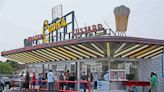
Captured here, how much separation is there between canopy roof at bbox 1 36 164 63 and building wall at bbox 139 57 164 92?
1.77 ft

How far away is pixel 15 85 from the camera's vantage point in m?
34.8

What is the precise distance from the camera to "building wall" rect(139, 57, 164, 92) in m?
27.6

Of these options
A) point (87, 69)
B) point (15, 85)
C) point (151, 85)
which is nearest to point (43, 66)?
point (15, 85)

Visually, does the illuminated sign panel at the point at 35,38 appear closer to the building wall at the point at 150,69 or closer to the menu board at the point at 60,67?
the menu board at the point at 60,67

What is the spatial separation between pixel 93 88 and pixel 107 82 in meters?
0.97

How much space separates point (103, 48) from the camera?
81.5ft

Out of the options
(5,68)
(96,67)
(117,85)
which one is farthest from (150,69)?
(5,68)

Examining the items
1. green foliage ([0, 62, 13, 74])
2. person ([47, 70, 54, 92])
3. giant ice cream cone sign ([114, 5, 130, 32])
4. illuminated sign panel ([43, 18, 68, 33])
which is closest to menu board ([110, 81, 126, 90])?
person ([47, 70, 54, 92])

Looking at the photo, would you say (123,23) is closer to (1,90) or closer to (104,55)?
(104,55)

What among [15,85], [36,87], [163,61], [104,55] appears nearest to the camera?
[104,55]

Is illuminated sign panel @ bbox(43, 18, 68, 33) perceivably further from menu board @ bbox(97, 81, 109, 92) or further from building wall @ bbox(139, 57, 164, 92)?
menu board @ bbox(97, 81, 109, 92)

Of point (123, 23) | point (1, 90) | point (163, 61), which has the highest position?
point (123, 23)

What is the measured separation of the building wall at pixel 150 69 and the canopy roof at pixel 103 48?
54 centimetres

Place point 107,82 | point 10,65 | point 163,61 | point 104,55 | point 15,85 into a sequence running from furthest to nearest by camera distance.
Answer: point 10,65 < point 15,85 < point 163,61 < point 104,55 < point 107,82
